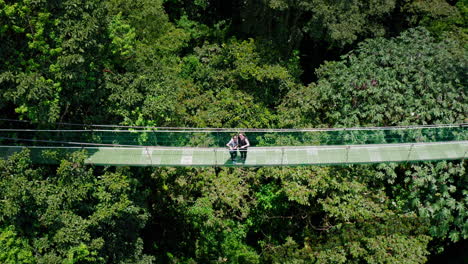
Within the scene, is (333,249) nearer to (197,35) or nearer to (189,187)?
(189,187)

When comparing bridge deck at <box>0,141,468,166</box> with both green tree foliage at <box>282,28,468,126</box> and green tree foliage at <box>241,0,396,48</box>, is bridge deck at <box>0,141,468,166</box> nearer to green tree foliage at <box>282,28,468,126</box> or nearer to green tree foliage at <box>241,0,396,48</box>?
green tree foliage at <box>282,28,468,126</box>

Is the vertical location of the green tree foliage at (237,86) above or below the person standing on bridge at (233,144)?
below

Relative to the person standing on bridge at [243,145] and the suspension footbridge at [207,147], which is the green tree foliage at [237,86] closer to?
the suspension footbridge at [207,147]

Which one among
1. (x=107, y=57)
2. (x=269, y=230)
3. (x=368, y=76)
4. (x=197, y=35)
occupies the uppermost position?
(x=107, y=57)

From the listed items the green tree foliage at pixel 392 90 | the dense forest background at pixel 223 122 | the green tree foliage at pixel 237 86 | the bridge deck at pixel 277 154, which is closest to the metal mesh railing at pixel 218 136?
the bridge deck at pixel 277 154

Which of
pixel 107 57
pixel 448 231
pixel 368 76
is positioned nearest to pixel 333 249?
pixel 448 231

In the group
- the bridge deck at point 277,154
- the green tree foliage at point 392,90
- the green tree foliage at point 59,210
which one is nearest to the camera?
the green tree foliage at point 59,210

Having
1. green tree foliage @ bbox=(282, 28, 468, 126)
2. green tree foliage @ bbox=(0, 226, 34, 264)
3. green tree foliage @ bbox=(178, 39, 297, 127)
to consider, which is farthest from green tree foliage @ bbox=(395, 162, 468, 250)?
green tree foliage @ bbox=(0, 226, 34, 264)

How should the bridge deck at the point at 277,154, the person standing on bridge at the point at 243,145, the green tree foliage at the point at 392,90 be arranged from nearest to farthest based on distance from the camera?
the person standing on bridge at the point at 243,145
the bridge deck at the point at 277,154
the green tree foliage at the point at 392,90
